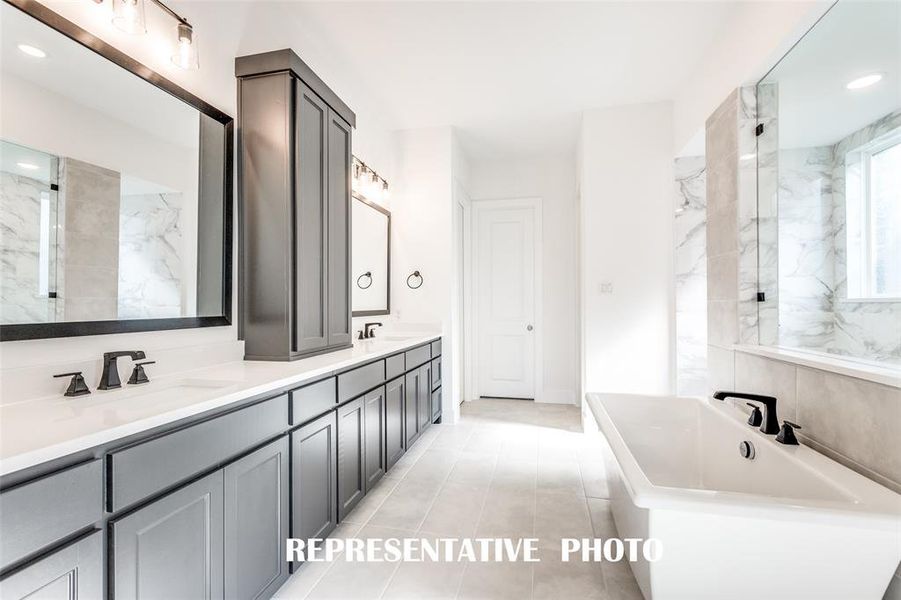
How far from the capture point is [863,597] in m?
1.12

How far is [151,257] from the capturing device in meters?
1.53

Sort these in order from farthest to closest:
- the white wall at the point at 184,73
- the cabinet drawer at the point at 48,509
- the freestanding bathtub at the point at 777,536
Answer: the white wall at the point at 184,73 → the freestanding bathtub at the point at 777,536 → the cabinet drawer at the point at 48,509

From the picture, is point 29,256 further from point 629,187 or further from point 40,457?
point 629,187

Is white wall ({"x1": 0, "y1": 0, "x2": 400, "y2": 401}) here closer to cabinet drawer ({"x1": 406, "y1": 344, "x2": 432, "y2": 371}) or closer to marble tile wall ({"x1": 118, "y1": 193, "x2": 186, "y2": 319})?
marble tile wall ({"x1": 118, "y1": 193, "x2": 186, "y2": 319})

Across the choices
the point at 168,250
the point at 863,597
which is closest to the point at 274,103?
the point at 168,250

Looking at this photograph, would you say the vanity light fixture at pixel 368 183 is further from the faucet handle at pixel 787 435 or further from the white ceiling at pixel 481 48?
the faucet handle at pixel 787 435

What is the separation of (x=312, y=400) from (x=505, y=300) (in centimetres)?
334

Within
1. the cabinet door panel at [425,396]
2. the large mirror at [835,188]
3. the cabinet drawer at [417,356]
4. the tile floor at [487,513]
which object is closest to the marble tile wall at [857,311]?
the large mirror at [835,188]

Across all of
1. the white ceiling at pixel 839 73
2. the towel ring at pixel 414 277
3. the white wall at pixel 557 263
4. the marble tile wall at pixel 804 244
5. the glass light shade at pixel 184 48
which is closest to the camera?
the glass light shade at pixel 184 48

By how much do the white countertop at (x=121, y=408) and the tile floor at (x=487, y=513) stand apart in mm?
871

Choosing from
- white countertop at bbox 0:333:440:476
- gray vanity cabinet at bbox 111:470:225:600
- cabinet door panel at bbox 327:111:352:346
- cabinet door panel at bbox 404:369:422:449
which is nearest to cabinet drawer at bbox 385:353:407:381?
cabinet door panel at bbox 404:369:422:449

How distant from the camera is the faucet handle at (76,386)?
1.24 m

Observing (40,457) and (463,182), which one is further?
(463,182)

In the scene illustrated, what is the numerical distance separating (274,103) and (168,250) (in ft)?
2.86
